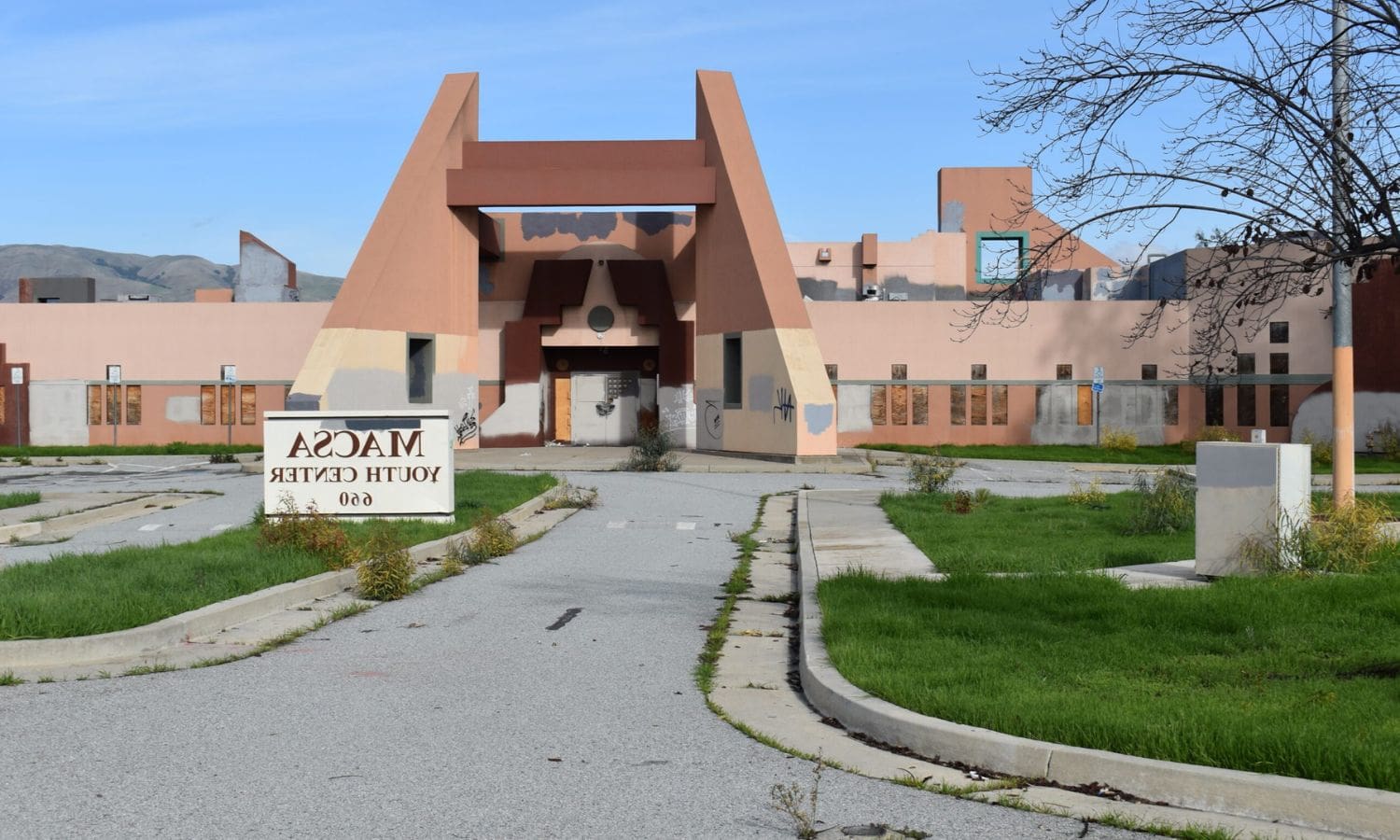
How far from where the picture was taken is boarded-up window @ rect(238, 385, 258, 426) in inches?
1786

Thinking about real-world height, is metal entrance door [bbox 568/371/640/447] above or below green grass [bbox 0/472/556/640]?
above

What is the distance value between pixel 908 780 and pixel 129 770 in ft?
12.3

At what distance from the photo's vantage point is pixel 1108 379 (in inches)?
1725

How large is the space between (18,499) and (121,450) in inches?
873

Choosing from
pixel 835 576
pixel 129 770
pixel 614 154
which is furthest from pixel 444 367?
→ pixel 129 770

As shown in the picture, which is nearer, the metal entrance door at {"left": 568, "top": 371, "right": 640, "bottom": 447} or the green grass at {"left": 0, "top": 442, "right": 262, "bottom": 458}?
the green grass at {"left": 0, "top": 442, "right": 262, "bottom": 458}

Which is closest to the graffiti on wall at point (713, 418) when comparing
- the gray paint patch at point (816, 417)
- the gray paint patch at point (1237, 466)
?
the gray paint patch at point (816, 417)

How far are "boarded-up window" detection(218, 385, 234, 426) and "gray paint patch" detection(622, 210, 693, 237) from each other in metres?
15.0

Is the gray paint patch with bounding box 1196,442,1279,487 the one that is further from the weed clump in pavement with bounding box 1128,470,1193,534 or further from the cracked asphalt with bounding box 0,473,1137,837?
the cracked asphalt with bounding box 0,473,1137,837

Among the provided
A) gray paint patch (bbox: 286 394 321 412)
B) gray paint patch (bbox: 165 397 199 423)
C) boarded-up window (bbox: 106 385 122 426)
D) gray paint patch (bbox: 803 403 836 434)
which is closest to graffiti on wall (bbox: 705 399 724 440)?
gray paint patch (bbox: 803 403 836 434)

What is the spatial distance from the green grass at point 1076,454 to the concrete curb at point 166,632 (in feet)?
93.4

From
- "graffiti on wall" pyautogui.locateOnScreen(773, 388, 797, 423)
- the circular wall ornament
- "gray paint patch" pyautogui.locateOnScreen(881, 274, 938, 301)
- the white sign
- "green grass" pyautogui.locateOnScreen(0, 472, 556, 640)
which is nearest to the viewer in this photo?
"green grass" pyautogui.locateOnScreen(0, 472, 556, 640)

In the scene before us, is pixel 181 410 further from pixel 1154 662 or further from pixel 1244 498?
pixel 1154 662

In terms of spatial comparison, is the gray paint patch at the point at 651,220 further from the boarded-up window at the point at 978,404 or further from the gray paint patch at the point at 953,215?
the gray paint patch at the point at 953,215
